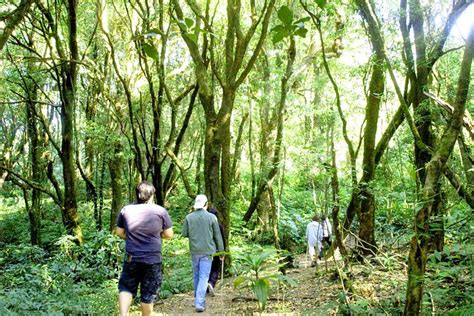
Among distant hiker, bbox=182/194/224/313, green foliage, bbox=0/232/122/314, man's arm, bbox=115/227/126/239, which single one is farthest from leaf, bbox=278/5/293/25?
distant hiker, bbox=182/194/224/313

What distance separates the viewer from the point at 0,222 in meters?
22.5

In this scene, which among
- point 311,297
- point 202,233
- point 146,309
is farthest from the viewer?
point 202,233

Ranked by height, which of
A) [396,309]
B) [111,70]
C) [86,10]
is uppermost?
[86,10]

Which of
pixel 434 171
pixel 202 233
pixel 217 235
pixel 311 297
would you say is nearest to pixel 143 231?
pixel 202 233

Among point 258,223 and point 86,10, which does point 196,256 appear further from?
point 86,10

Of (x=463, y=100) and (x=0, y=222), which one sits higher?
(x=463, y=100)

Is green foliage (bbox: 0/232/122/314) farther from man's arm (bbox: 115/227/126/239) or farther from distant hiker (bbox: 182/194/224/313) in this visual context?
man's arm (bbox: 115/227/126/239)

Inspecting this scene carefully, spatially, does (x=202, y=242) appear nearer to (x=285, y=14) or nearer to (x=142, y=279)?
(x=142, y=279)

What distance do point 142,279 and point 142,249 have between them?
0.38 meters

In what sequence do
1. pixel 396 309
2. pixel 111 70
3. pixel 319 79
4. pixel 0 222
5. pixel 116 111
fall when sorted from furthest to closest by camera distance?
pixel 0 222
pixel 111 70
pixel 319 79
pixel 116 111
pixel 396 309

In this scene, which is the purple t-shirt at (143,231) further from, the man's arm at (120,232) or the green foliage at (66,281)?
the green foliage at (66,281)

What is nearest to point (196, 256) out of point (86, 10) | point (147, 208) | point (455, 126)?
point (147, 208)

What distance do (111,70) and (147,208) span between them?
13.7 metres

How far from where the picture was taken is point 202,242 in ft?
24.5
